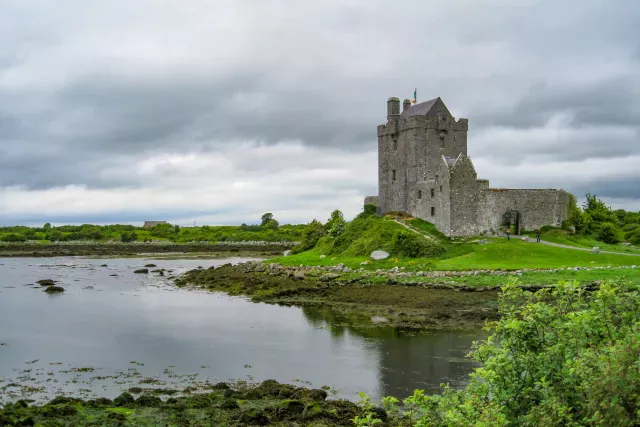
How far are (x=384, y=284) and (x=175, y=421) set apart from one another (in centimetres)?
2149

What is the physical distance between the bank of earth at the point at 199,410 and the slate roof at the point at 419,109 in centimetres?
3662

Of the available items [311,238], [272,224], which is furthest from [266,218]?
[311,238]

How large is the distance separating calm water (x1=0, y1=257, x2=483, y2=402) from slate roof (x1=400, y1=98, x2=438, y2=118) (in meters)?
24.4

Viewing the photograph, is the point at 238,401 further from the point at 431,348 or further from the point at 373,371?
the point at 431,348

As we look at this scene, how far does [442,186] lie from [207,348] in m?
26.8

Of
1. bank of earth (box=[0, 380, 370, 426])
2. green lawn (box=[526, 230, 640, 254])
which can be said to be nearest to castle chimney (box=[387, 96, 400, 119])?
green lawn (box=[526, 230, 640, 254])

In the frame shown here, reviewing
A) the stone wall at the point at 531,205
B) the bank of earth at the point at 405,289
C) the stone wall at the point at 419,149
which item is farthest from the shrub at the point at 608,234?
the bank of earth at the point at 405,289

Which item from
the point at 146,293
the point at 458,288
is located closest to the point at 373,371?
the point at 458,288

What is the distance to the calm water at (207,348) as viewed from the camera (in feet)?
49.9

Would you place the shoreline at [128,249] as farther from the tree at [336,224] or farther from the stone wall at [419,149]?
the stone wall at [419,149]

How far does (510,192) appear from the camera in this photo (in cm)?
4272

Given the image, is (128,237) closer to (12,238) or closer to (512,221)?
(12,238)

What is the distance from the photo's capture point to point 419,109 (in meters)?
47.8

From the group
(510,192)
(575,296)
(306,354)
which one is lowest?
(306,354)
